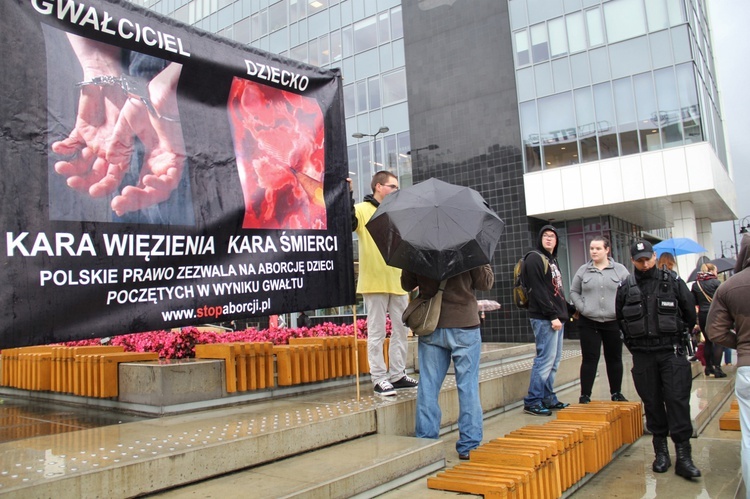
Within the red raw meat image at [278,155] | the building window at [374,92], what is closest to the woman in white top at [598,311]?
the red raw meat image at [278,155]

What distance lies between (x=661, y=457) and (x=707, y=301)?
5.10m

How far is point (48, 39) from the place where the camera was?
338 cm

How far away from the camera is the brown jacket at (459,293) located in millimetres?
4754

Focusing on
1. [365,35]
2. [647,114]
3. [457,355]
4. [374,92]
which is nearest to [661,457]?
[457,355]

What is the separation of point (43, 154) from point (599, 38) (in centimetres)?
2096

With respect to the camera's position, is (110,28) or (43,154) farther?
(110,28)

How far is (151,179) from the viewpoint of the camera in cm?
382

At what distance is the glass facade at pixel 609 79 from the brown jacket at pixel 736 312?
659 inches

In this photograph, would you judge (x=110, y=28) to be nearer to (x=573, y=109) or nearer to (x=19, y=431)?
(x=19, y=431)

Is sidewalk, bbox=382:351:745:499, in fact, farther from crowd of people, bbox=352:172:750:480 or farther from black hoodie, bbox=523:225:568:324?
black hoodie, bbox=523:225:568:324

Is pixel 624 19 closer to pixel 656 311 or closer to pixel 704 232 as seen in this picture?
pixel 704 232

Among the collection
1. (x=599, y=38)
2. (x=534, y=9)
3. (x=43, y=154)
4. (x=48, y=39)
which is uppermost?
(x=534, y=9)

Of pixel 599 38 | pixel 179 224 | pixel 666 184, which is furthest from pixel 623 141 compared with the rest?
pixel 179 224

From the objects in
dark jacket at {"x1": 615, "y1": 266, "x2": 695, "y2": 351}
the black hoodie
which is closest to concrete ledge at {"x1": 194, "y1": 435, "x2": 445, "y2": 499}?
dark jacket at {"x1": 615, "y1": 266, "x2": 695, "y2": 351}
